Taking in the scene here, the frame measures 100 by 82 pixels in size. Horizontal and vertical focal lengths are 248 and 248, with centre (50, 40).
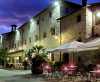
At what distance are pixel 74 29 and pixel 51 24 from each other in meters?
6.96

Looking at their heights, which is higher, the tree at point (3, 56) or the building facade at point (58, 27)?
the building facade at point (58, 27)

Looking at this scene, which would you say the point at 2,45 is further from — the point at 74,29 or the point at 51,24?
the point at 74,29

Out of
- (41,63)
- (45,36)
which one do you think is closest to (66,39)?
(41,63)

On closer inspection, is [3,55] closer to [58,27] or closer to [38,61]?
[58,27]

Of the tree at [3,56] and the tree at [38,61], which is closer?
the tree at [38,61]

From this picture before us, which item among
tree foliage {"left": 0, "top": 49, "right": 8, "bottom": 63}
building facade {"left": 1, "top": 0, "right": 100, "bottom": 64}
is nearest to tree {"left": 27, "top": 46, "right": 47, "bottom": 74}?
building facade {"left": 1, "top": 0, "right": 100, "bottom": 64}

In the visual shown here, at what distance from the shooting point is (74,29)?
2808cm

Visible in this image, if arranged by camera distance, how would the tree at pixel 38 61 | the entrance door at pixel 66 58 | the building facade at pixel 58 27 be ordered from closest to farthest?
the building facade at pixel 58 27, the tree at pixel 38 61, the entrance door at pixel 66 58

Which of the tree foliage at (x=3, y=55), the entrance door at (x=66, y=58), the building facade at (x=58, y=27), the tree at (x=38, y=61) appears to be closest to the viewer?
the building facade at (x=58, y=27)

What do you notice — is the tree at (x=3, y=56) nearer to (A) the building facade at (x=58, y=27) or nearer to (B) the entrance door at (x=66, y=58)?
(A) the building facade at (x=58, y=27)

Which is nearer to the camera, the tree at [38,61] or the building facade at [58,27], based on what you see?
the building facade at [58,27]

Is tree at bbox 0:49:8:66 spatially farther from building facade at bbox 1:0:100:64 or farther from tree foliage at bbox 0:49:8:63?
building facade at bbox 1:0:100:64

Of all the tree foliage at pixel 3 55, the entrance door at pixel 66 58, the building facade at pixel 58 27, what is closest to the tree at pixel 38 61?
the entrance door at pixel 66 58

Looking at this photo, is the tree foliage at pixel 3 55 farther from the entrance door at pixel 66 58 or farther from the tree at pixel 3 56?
the entrance door at pixel 66 58
